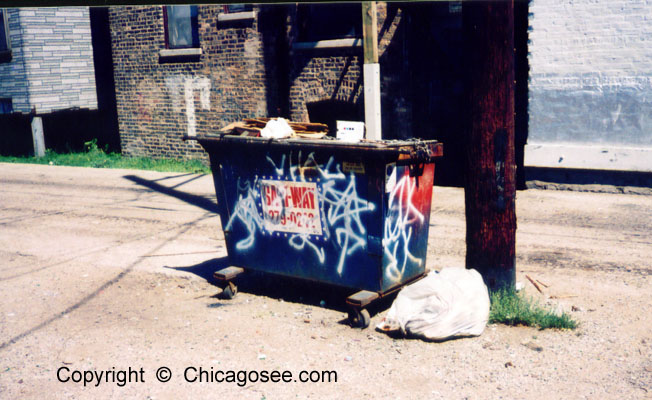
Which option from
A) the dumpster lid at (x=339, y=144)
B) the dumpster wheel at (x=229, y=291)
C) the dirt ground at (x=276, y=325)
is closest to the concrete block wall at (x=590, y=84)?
the dirt ground at (x=276, y=325)

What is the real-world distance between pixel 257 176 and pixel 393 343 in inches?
77.0

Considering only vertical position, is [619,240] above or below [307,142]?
below

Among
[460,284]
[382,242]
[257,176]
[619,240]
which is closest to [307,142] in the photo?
[257,176]

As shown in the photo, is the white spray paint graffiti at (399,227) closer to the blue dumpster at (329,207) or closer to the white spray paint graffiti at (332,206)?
the blue dumpster at (329,207)

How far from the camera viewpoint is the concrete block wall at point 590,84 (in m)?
9.83

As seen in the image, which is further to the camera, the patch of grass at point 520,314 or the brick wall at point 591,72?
the brick wall at point 591,72

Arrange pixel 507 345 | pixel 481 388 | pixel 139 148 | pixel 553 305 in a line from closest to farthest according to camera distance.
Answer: pixel 481 388 → pixel 507 345 → pixel 553 305 → pixel 139 148

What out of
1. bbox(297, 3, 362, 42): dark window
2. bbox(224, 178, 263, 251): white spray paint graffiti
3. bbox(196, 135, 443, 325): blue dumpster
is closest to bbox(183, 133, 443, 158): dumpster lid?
bbox(196, 135, 443, 325): blue dumpster

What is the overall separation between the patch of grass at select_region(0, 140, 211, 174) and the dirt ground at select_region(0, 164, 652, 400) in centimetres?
552

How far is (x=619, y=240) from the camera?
7418 millimetres

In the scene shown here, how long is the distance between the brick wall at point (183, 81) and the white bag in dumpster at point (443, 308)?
9014 mm

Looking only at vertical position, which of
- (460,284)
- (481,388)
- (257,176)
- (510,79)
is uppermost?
(510,79)

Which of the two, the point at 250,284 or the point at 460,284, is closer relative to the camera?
the point at 460,284

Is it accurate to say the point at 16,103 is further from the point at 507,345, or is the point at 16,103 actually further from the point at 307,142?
the point at 507,345
